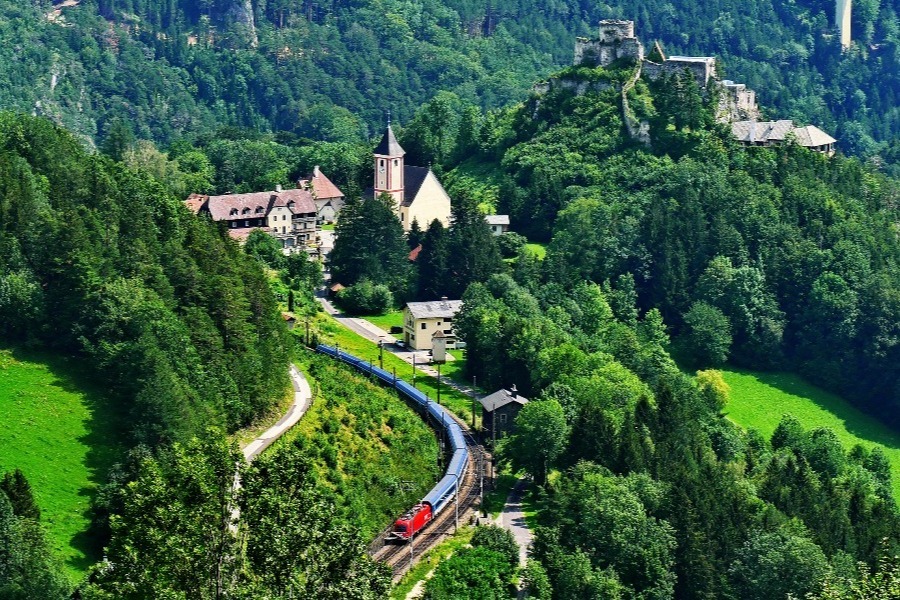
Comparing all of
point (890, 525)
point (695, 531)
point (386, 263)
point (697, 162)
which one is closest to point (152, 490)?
point (695, 531)

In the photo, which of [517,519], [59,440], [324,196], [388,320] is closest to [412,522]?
[517,519]

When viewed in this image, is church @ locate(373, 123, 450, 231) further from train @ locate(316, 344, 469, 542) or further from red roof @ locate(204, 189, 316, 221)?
train @ locate(316, 344, 469, 542)

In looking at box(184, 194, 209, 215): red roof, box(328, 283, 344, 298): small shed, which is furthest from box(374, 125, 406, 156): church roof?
box(328, 283, 344, 298): small shed

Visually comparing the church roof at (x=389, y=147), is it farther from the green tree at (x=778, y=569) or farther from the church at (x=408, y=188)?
the green tree at (x=778, y=569)

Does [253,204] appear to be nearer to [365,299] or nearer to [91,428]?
[365,299]

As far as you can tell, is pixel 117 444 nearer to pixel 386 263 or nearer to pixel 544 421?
pixel 544 421

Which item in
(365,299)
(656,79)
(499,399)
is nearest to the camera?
(499,399)
